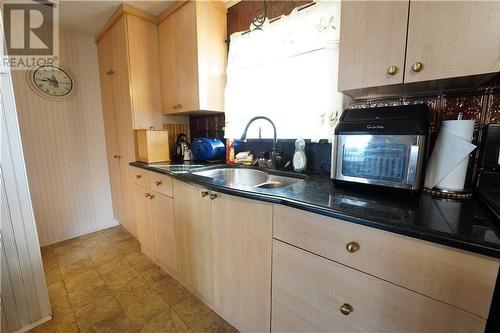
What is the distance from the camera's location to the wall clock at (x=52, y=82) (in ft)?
6.79

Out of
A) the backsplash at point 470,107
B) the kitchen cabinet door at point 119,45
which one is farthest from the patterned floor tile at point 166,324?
the kitchen cabinet door at point 119,45

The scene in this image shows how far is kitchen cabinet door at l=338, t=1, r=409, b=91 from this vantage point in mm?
837

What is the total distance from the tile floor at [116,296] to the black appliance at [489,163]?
145cm

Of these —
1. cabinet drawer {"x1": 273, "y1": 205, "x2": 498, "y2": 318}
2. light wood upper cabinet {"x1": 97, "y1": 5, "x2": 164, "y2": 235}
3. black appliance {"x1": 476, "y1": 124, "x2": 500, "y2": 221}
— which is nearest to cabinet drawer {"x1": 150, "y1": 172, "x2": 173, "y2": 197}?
light wood upper cabinet {"x1": 97, "y1": 5, "x2": 164, "y2": 235}

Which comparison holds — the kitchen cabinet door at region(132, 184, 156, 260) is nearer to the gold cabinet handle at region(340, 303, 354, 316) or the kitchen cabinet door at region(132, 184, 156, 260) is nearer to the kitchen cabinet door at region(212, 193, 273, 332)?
the kitchen cabinet door at region(212, 193, 273, 332)

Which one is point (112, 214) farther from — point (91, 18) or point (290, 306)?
point (290, 306)

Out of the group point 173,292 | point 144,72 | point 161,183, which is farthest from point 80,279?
point 144,72

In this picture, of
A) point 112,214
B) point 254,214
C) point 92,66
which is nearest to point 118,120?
point 92,66

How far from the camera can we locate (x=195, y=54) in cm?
168

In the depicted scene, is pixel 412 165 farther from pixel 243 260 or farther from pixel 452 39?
pixel 243 260

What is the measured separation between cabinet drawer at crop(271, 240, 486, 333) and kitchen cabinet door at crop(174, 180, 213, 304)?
48cm

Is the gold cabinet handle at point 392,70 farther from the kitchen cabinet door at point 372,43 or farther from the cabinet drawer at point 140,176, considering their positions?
the cabinet drawer at point 140,176

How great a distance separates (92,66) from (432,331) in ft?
10.9

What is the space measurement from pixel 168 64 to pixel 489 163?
223 cm
